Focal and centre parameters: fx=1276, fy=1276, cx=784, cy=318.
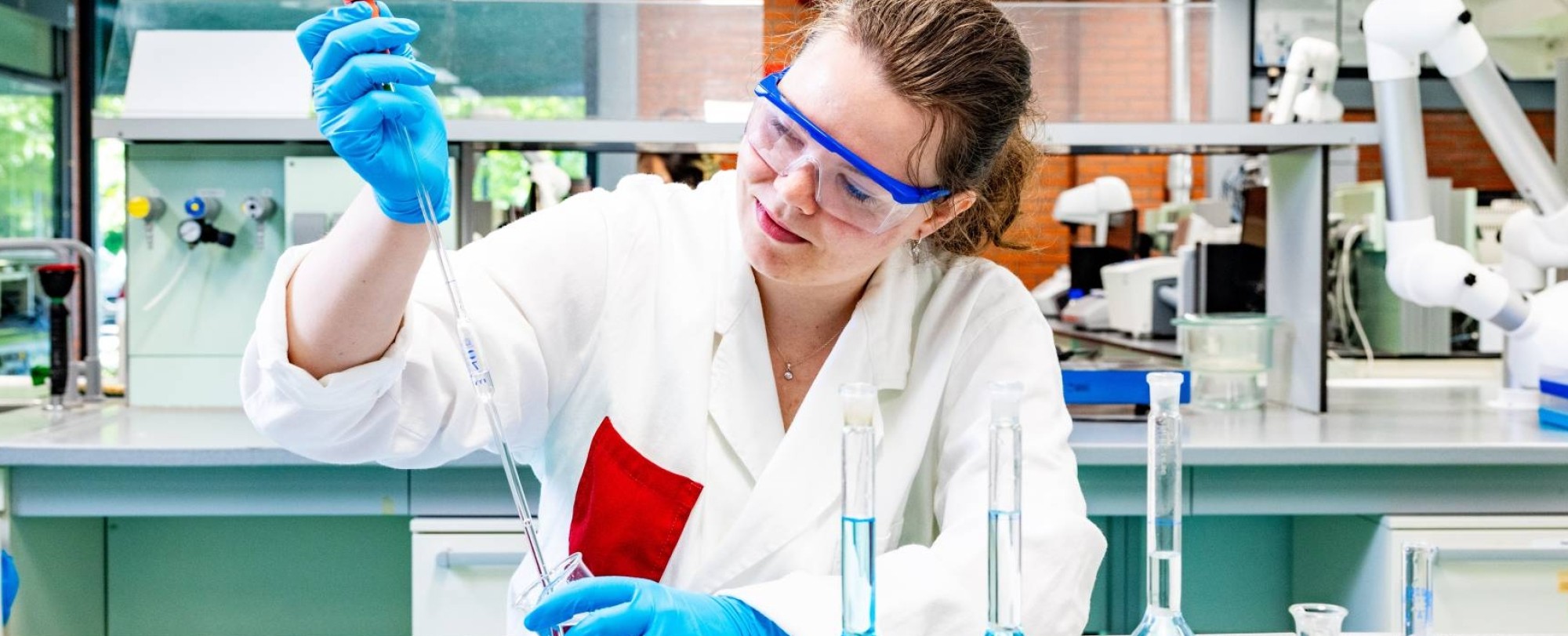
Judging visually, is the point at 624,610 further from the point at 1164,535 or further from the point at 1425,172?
the point at 1425,172

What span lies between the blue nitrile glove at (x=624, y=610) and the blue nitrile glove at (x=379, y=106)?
349 mm

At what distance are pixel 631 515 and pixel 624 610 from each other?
0.39 metres

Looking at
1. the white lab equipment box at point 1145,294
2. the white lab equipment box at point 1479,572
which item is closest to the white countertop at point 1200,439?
the white lab equipment box at point 1479,572

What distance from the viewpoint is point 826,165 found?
1.14 m

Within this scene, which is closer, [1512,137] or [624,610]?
[624,610]

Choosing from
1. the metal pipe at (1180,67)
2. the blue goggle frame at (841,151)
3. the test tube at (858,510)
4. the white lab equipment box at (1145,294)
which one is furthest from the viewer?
the white lab equipment box at (1145,294)

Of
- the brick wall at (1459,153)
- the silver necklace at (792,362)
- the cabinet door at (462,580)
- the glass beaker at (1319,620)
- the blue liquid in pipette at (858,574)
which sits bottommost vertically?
the cabinet door at (462,580)

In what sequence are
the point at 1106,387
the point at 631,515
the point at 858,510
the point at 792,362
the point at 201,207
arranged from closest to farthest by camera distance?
the point at 858,510 < the point at 631,515 < the point at 792,362 < the point at 1106,387 < the point at 201,207

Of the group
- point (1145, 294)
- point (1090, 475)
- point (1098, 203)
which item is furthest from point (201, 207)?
point (1098, 203)

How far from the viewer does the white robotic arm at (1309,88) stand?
2.70m

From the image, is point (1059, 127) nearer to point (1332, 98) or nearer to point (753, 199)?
point (1332, 98)

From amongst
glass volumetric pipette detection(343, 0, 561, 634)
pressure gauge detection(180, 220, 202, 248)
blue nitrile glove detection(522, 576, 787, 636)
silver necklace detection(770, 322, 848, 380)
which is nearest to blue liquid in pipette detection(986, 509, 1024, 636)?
blue nitrile glove detection(522, 576, 787, 636)

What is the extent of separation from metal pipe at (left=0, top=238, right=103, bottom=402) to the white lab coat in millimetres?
1728

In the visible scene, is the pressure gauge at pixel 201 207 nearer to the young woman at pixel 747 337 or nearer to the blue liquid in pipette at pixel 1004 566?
the young woman at pixel 747 337
